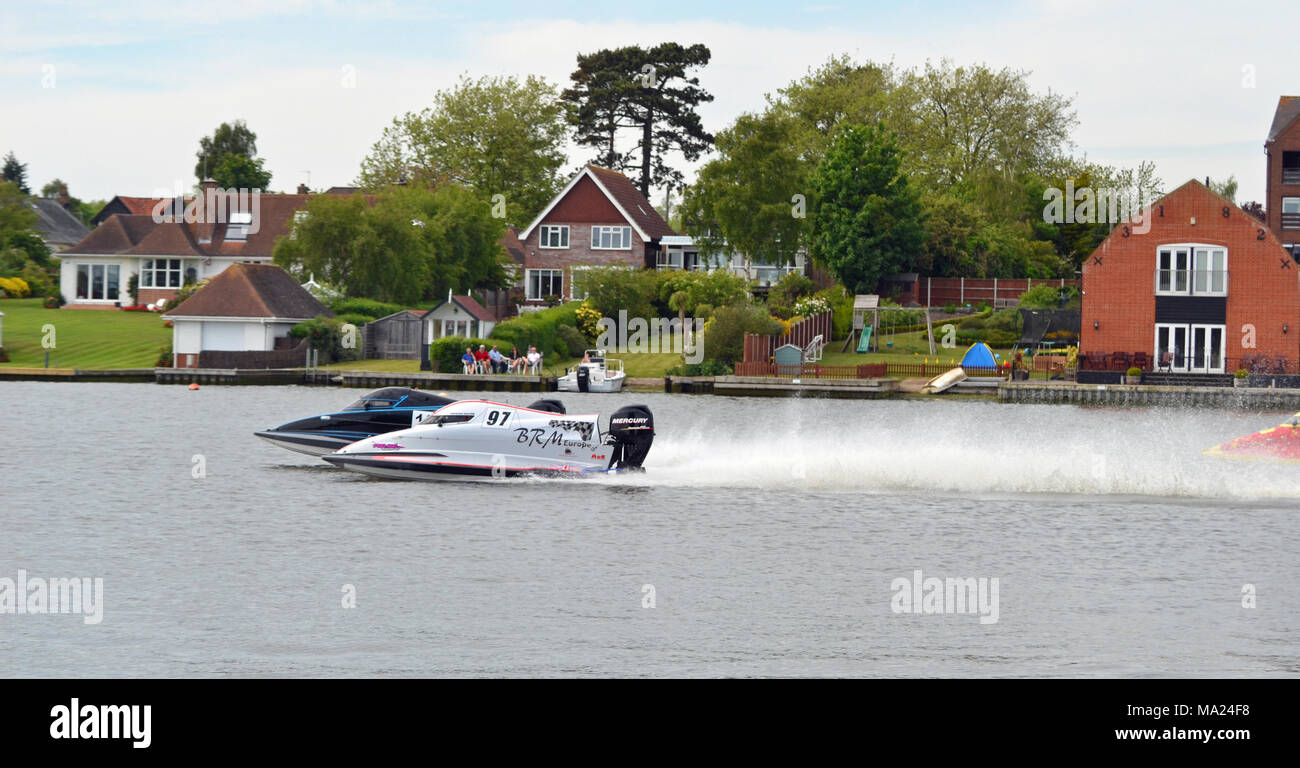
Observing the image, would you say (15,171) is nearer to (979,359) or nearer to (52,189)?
(52,189)

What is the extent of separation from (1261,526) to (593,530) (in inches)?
602

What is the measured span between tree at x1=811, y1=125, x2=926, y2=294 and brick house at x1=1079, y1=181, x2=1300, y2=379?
17093mm

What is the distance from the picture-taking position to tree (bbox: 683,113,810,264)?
89.2 metres

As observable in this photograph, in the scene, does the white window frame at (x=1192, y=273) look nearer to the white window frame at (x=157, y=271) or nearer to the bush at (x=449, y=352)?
the bush at (x=449, y=352)

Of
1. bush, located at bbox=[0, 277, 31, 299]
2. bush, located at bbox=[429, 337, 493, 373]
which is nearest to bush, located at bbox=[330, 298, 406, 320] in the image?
bush, located at bbox=[429, 337, 493, 373]

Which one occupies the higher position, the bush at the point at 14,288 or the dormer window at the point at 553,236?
the dormer window at the point at 553,236

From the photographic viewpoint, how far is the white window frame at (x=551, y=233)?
10212cm

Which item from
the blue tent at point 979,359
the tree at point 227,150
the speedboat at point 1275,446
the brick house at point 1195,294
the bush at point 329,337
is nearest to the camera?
the speedboat at point 1275,446

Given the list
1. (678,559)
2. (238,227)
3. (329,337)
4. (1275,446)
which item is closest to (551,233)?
(238,227)

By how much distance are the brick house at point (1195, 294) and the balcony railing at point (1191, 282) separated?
52 millimetres

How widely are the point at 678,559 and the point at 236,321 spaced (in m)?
54.5

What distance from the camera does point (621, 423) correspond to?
3359 cm

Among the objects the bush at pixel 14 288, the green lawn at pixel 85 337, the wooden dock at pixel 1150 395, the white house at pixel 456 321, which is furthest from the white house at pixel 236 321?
the wooden dock at pixel 1150 395

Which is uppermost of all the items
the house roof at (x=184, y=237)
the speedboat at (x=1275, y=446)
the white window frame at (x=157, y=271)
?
the house roof at (x=184, y=237)
